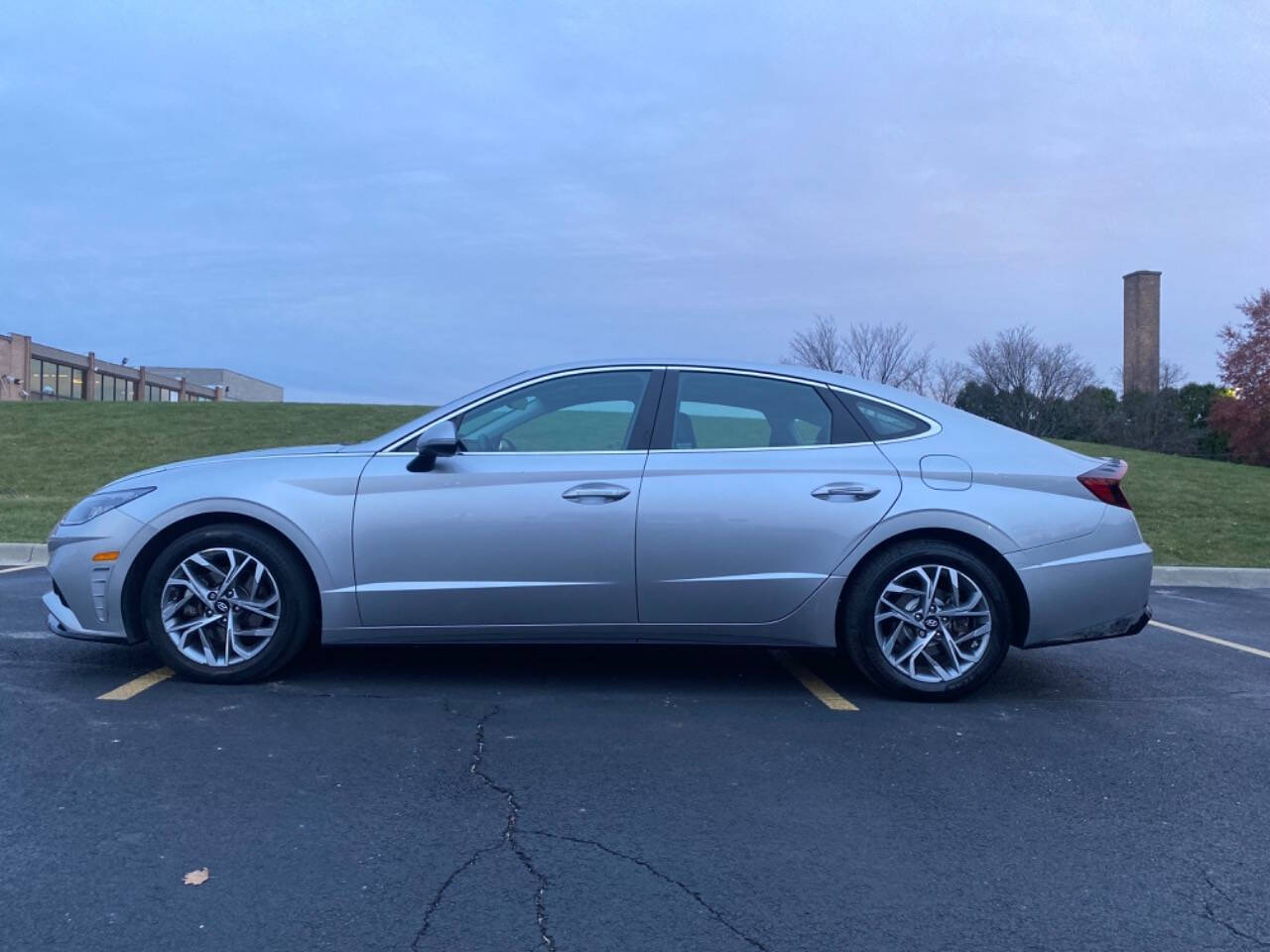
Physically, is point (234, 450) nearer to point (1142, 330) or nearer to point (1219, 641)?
point (1219, 641)

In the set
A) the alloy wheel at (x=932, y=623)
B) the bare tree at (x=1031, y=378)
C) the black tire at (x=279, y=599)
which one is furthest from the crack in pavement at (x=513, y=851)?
the bare tree at (x=1031, y=378)

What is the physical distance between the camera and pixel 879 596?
523cm

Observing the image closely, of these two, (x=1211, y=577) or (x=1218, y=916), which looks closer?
(x=1218, y=916)

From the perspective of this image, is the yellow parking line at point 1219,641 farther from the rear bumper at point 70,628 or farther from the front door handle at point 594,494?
the rear bumper at point 70,628

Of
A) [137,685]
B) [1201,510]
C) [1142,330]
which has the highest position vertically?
[1142,330]

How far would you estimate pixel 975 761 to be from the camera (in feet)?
14.7

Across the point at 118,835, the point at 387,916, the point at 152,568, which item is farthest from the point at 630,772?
the point at 152,568

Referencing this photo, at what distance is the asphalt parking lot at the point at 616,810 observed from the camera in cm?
302

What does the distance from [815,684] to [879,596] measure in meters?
0.71

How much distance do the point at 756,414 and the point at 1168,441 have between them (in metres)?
46.9

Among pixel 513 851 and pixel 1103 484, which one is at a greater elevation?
pixel 1103 484

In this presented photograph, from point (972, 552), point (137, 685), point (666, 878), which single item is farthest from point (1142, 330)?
point (666, 878)

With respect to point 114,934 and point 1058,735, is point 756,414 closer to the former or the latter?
point 1058,735

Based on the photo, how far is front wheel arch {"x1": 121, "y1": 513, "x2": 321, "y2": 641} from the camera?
520 centimetres
